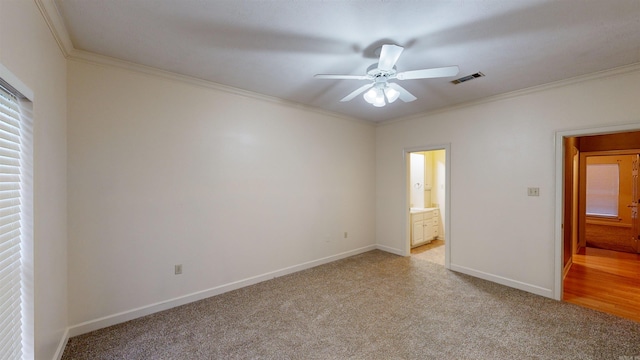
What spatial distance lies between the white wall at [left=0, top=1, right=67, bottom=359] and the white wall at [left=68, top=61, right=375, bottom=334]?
0.18m

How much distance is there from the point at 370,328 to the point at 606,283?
3525 mm

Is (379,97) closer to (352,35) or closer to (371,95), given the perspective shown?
(371,95)

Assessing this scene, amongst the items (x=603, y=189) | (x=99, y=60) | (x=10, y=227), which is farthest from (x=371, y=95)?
(x=603, y=189)

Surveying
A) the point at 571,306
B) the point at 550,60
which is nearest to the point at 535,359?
the point at 571,306

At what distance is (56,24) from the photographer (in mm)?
1885

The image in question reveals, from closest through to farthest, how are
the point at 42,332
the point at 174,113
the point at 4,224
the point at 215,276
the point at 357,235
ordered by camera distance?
the point at 4,224, the point at 42,332, the point at 174,113, the point at 215,276, the point at 357,235

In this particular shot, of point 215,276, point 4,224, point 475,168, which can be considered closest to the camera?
point 4,224

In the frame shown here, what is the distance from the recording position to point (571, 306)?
2.87m

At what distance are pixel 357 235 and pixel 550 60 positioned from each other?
3.59m

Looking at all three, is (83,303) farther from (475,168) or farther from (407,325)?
(475,168)

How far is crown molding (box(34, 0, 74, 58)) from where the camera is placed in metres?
1.69

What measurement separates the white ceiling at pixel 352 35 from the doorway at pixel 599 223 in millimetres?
1177

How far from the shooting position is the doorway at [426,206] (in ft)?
16.0

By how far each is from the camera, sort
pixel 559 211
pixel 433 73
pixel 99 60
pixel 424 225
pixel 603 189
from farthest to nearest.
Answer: pixel 603 189, pixel 424 225, pixel 559 211, pixel 99 60, pixel 433 73
